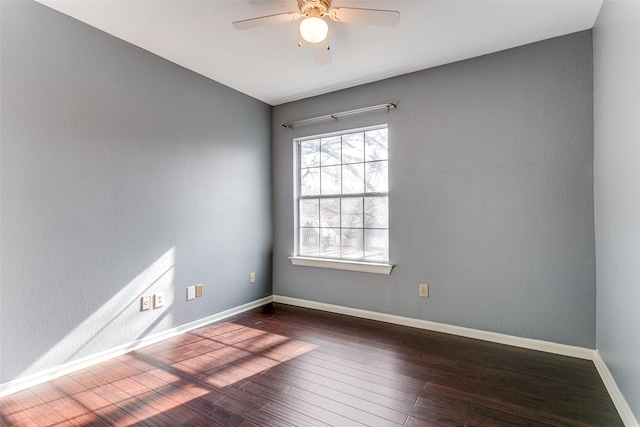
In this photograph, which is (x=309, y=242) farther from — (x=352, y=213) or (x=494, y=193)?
(x=494, y=193)

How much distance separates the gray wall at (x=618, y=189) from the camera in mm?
1510

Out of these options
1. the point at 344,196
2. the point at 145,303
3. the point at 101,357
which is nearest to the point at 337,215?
the point at 344,196

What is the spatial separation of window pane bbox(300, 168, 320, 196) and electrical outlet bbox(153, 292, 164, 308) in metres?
1.86

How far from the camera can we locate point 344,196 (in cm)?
347

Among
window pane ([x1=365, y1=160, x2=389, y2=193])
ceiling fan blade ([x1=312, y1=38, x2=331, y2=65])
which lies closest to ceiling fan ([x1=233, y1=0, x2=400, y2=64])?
ceiling fan blade ([x1=312, y1=38, x2=331, y2=65])

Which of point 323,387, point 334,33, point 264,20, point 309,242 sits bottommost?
point 323,387

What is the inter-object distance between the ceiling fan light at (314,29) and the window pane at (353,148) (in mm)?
1589

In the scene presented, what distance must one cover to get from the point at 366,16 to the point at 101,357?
2948mm

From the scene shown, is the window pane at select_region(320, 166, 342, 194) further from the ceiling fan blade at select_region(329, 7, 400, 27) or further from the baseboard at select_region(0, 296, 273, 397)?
the ceiling fan blade at select_region(329, 7, 400, 27)

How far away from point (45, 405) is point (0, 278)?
0.79m

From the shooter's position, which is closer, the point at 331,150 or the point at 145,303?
the point at 145,303

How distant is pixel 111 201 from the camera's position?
2.37 m

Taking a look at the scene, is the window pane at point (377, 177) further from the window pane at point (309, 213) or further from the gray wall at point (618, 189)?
the gray wall at point (618, 189)

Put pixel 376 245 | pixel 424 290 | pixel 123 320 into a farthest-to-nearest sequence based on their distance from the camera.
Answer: pixel 376 245 < pixel 424 290 < pixel 123 320
